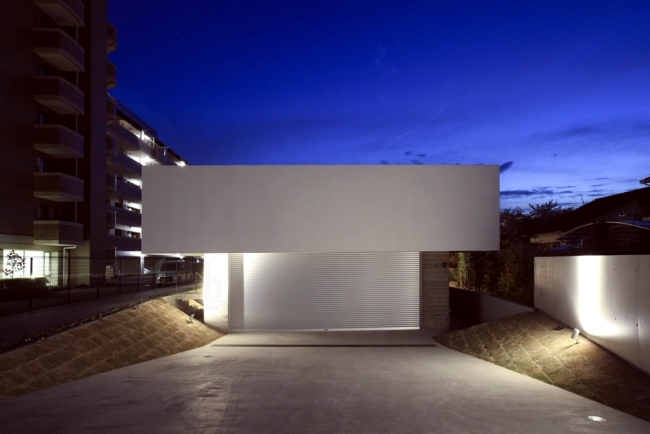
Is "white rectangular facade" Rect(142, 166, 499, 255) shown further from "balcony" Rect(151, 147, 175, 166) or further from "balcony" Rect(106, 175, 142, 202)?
"balcony" Rect(151, 147, 175, 166)

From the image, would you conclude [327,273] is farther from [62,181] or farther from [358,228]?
[62,181]

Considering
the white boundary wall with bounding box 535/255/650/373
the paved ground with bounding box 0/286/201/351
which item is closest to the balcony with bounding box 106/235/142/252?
the paved ground with bounding box 0/286/201/351

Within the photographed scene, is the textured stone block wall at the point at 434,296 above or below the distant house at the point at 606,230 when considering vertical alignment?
below

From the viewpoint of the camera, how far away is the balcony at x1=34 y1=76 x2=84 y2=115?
29156 mm

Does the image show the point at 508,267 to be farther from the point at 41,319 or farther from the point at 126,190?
the point at 126,190

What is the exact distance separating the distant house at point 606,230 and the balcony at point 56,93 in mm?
27084

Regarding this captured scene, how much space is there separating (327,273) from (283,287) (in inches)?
62.6

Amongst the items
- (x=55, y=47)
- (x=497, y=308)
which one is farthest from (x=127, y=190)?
(x=497, y=308)

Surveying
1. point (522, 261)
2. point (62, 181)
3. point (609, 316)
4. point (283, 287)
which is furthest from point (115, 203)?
point (609, 316)

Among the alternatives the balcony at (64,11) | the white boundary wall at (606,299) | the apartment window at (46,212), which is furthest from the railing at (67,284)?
the white boundary wall at (606,299)

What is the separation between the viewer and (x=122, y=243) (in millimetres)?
44594

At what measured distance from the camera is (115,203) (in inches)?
1929

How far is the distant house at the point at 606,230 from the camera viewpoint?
14.0m

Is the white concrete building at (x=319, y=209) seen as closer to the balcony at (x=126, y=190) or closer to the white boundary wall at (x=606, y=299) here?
the white boundary wall at (x=606, y=299)
